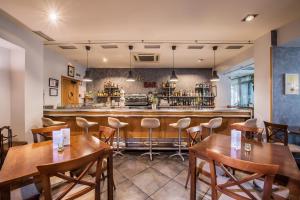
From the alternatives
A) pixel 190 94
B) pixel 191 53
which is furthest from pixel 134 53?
pixel 190 94

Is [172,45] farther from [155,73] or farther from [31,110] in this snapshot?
[31,110]

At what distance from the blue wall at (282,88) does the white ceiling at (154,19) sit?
2.25 ft

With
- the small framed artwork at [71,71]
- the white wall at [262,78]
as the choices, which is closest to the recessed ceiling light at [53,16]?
the small framed artwork at [71,71]

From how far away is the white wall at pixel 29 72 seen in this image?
3580 millimetres

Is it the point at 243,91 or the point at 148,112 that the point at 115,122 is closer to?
the point at 148,112

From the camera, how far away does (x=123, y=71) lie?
829cm

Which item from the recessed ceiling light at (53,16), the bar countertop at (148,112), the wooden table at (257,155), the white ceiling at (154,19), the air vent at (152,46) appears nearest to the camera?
the wooden table at (257,155)

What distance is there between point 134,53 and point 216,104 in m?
4.46

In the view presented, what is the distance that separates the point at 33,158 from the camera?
1771mm

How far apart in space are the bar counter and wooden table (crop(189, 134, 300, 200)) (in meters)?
2.27

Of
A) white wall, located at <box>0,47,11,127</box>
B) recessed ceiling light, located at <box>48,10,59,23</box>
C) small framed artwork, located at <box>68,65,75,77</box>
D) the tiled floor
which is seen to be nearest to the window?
the tiled floor

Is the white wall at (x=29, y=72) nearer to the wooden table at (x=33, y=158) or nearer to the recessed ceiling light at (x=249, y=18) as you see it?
the wooden table at (x=33, y=158)

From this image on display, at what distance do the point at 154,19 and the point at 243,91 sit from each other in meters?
7.24

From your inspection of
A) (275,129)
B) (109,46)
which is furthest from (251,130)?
(109,46)
